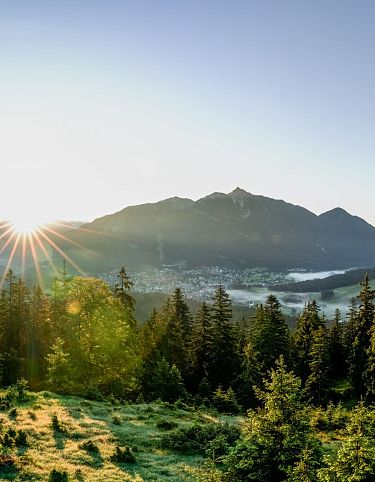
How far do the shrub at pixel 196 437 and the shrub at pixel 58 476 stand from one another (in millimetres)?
8867

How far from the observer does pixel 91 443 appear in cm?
2245

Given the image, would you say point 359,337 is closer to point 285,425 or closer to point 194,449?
point 194,449

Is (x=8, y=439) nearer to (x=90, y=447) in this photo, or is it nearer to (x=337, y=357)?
(x=90, y=447)

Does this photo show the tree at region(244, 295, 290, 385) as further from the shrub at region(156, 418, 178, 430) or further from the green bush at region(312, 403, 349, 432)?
the shrub at region(156, 418, 178, 430)

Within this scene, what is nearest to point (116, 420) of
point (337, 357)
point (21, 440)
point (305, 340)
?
point (21, 440)

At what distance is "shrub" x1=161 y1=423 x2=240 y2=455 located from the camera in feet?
83.2

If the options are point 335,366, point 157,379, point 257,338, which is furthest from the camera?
point 335,366

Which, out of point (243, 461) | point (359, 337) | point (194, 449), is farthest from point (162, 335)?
point (243, 461)

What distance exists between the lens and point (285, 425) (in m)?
16.7

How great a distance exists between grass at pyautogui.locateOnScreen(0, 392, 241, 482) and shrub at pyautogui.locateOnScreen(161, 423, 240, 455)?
2.42ft

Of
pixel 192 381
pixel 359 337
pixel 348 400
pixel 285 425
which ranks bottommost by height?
pixel 348 400

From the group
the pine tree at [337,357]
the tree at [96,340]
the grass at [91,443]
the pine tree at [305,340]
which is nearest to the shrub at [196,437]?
the grass at [91,443]

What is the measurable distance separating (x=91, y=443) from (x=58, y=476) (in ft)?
16.3

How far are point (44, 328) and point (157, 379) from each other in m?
22.9
